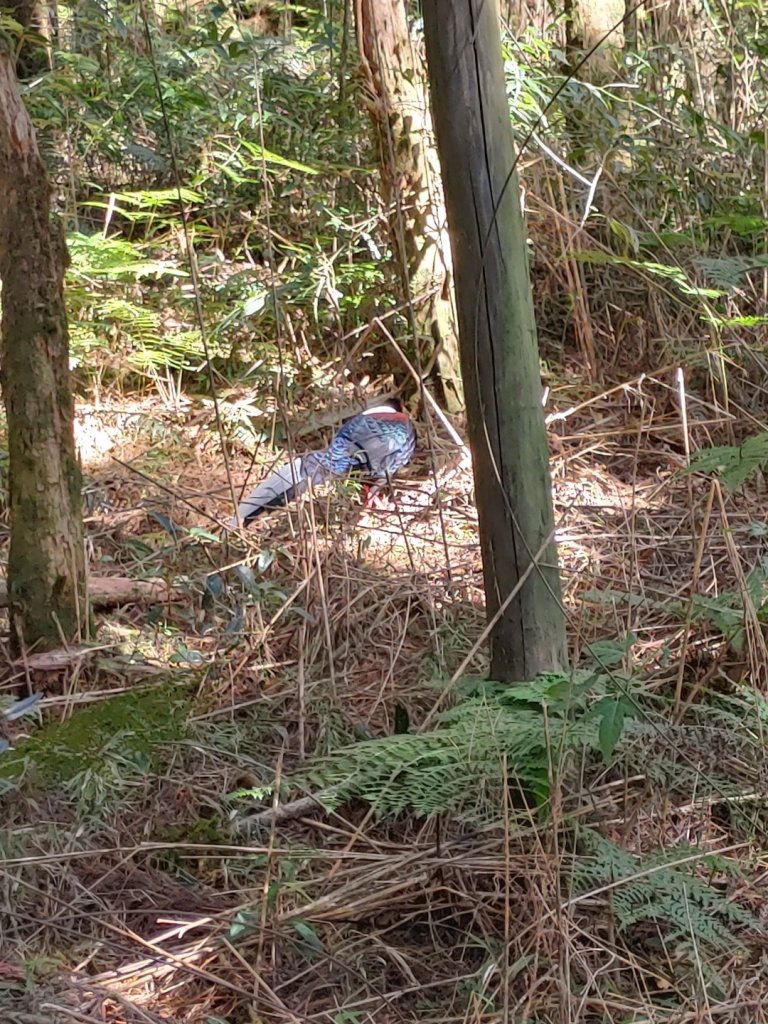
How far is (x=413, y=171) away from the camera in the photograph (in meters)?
A: 4.46

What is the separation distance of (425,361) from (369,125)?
1.08m

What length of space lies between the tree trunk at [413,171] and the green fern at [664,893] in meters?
2.48

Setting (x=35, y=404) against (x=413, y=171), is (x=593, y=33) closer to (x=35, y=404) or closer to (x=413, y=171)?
(x=413, y=171)

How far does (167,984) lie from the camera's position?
2047 mm

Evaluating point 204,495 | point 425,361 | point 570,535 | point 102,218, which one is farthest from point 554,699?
point 102,218

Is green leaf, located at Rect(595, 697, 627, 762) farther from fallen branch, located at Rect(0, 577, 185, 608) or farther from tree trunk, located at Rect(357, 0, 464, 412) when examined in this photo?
tree trunk, located at Rect(357, 0, 464, 412)

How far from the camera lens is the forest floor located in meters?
2.04

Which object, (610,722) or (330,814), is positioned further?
(330,814)

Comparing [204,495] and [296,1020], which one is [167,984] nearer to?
[296,1020]

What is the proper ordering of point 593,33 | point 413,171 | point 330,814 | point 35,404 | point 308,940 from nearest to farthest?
point 308,940 → point 330,814 → point 35,404 → point 413,171 → point 593,33

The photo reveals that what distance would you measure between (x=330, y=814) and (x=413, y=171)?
2873 millimetres

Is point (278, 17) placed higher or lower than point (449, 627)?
higher

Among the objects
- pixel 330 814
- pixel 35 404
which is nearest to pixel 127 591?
pixel 35 404

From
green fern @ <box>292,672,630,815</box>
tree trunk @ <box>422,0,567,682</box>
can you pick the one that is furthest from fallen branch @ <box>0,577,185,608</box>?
tree trunk @ <box>422,0,567,682</box>
